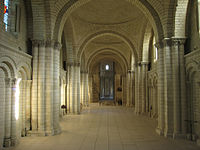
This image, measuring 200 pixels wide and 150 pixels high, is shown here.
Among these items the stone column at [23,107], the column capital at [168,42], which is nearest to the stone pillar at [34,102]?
the stone column at [23,107]

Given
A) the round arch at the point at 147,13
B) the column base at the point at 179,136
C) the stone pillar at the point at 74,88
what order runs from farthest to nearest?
1. the stone pillar at the point at 74,88
2. the round arch at the point at 147,13
3. the column base at the point at 179,136

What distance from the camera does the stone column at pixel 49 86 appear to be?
1081 centimetres

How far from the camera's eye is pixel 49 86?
1091 cm

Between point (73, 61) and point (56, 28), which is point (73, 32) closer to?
point (73, 61)

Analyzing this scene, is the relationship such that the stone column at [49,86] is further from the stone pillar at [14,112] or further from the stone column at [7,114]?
the stone column at [7,114]

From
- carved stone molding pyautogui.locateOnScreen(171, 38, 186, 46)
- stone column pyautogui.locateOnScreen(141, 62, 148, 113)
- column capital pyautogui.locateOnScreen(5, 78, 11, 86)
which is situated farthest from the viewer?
stone column pyautogui.locateOnScreen(141, 62, 148, 113)

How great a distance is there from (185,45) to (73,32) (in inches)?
490

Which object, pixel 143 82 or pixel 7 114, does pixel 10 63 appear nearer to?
pixel 7 114

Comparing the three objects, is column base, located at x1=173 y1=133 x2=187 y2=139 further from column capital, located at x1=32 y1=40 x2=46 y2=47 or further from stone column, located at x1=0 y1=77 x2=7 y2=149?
column capital, located at x1=32 y1=40 x2=46 y2=47

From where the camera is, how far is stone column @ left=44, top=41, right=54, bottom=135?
10812 mm

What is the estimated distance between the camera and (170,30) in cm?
1085

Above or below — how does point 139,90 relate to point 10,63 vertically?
below

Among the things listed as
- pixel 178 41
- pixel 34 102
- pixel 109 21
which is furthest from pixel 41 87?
pixel 109 21

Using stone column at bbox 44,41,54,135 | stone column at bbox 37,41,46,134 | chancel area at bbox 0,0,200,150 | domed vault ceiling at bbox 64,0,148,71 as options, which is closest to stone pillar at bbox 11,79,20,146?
chancel area at bbox 0,0,200,150
